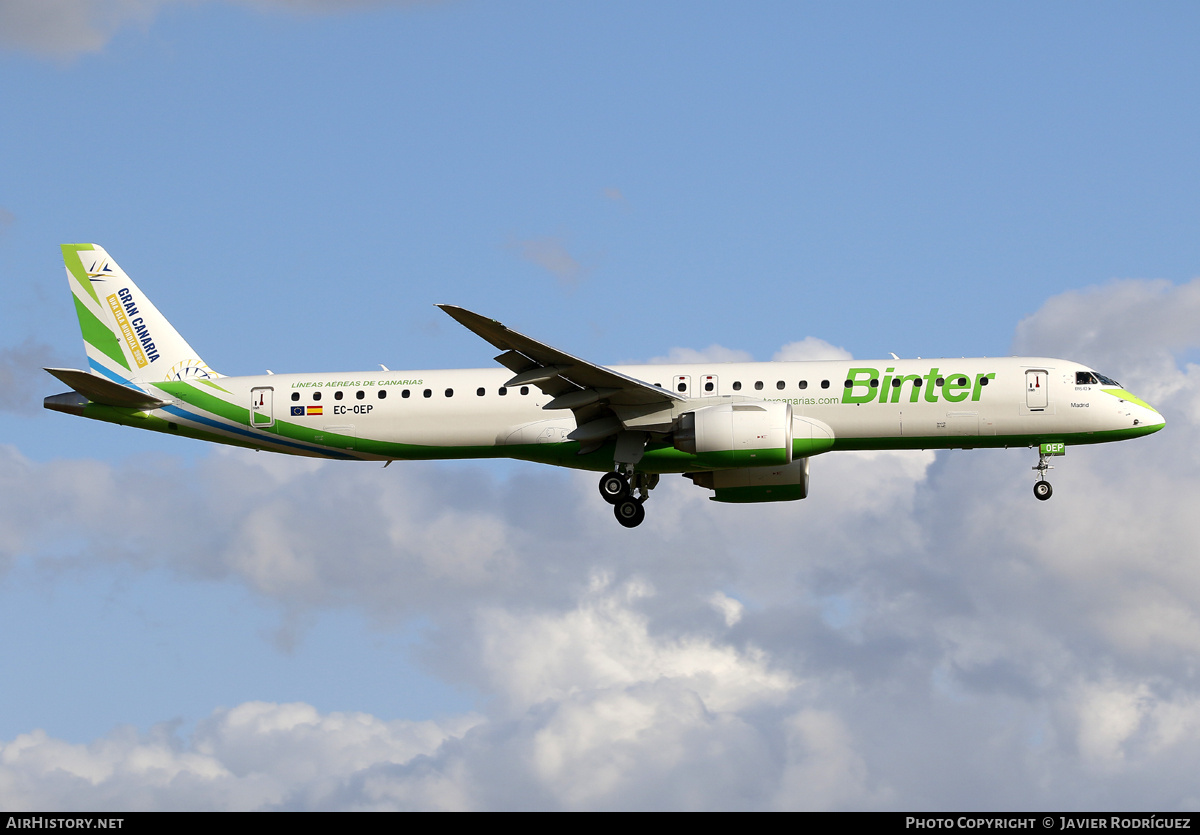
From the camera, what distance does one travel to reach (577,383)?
41938 millimetres

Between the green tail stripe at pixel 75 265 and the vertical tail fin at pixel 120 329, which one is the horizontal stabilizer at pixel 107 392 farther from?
the green tail stripe at pixel 75 265

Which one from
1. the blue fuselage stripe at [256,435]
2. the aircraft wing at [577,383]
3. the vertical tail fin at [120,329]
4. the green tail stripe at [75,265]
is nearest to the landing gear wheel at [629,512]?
the aircraft wing at [577,383]

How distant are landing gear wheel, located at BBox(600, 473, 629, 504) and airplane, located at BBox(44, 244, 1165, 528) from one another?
1.7 inches

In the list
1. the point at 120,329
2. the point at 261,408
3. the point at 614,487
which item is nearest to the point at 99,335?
the point at 120,329

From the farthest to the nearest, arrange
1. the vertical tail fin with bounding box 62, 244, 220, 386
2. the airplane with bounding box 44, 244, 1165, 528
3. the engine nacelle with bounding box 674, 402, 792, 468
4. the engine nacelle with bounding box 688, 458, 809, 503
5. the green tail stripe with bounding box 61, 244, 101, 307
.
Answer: the green tail stripe with bounding box 61, 244, 101, 307
the vertical tail fin with bounding box 62, 244, 220, 386
the engine nacelle with bounding box 688, 458, 809, 503
the airplane with bounding box 44, 244, 1165, 528
the engine nacelle with bounding box 674, 402, 792, 468

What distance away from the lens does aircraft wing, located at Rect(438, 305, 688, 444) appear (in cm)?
3938

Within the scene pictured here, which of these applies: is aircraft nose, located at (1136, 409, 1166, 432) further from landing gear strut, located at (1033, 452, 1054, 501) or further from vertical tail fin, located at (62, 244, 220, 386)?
vertical tail fin, located at (62, 244, 220, 386)

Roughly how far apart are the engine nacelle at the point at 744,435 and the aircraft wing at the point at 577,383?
153 cm

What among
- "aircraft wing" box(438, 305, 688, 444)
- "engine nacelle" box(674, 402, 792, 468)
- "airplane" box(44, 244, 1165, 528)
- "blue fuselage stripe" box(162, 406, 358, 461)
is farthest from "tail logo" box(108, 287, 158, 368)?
"engine nacelle" box(674, 402, 792, 468)

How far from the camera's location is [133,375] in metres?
48.5
